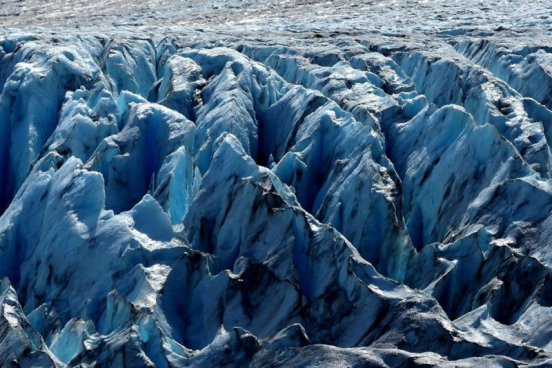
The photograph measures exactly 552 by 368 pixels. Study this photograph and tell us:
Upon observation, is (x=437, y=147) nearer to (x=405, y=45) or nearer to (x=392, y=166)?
(x=392, y=166)

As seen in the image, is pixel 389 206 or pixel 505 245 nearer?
pixel 505 245

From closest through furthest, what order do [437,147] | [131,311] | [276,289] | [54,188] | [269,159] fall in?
[131,311], [276,289], [54,188], [437,147], [269,159]

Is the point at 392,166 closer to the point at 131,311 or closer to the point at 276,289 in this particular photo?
the point at 276,289

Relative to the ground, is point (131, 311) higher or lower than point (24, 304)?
higher

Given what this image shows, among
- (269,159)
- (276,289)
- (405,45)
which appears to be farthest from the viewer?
(405,45)

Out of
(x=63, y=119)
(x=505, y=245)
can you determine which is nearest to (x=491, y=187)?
(x=505, y=245)

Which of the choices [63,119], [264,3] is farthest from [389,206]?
[264,3]
